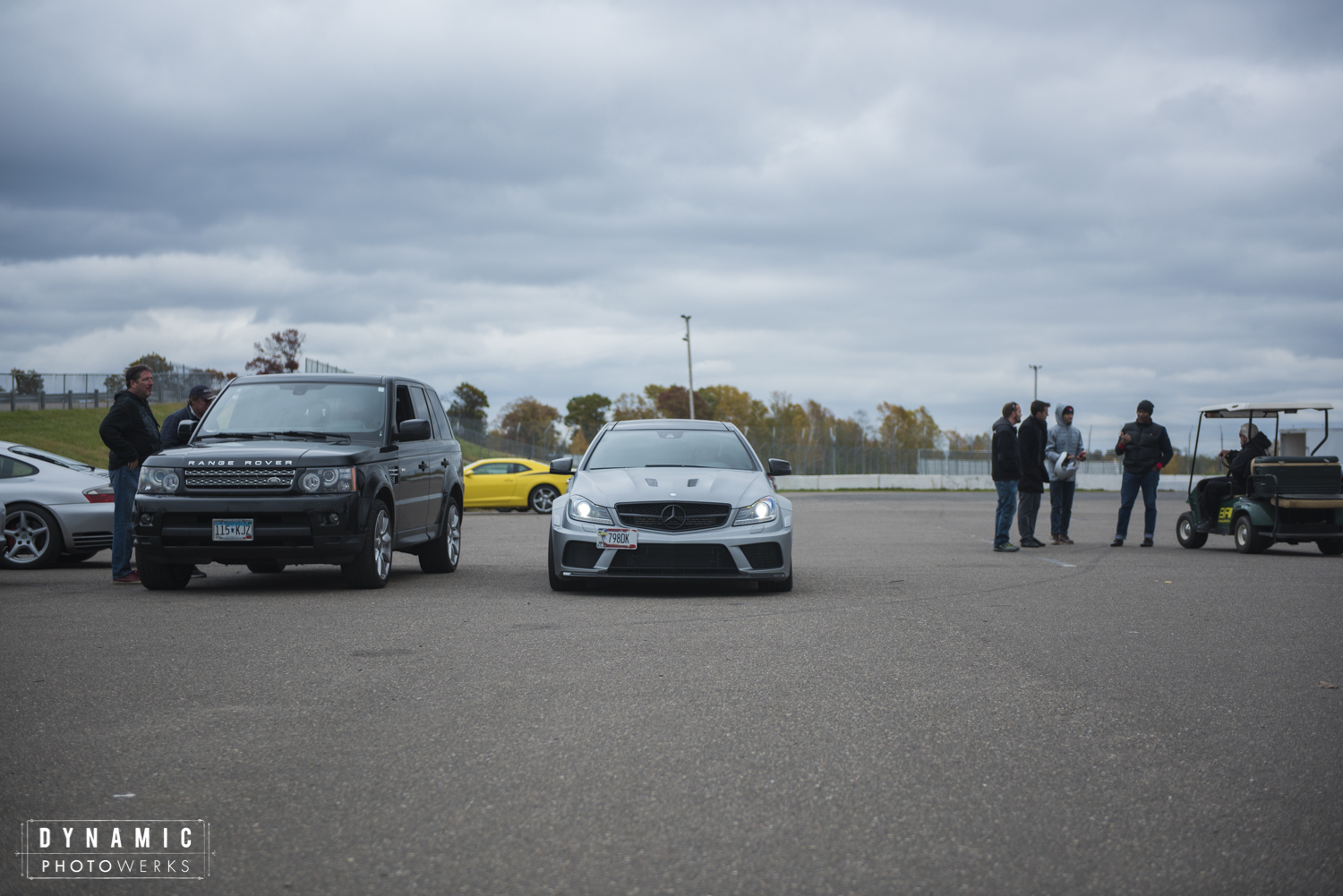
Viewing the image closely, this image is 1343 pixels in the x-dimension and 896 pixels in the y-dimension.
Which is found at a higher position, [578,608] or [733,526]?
[733,526]

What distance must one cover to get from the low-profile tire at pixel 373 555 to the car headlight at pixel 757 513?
10.0 ft

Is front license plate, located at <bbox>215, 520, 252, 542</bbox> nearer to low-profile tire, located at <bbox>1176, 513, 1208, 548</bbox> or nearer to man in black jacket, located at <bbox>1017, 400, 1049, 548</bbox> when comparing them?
man in black jacket, located at <bbox>1017, 400, 1049, 548</bbox>

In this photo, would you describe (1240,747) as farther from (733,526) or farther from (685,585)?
(685,585)

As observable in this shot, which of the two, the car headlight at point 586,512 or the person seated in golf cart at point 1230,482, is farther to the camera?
the person seated in golf cart at point 1230,482

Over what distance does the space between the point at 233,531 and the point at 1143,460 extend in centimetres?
1188

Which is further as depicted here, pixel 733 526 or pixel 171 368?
pixel 171 368

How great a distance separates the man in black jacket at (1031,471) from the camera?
→ 1492cm

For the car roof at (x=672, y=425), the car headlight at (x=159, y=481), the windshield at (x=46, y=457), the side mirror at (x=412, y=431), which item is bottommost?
the car headlight at (x=159, y=481)

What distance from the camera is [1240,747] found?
4449 mm

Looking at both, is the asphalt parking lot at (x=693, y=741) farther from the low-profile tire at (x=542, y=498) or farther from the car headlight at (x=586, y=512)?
the low-profile tire at (x=542, y=498)

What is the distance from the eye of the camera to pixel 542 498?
26141 mm

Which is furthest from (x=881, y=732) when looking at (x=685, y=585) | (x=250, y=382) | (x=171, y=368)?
(x=171, y=368)

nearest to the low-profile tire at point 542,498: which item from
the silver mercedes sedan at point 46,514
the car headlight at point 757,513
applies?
the silver mercedes sedan at point 46,514

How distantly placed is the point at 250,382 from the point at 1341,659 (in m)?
9.07
